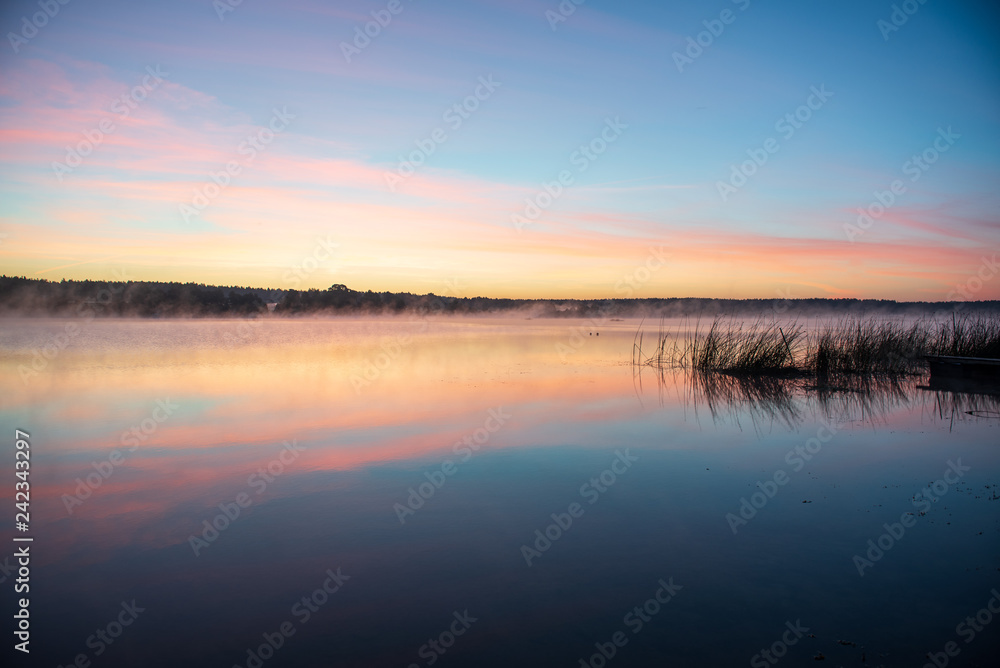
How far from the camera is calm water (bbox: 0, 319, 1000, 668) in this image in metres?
2.92

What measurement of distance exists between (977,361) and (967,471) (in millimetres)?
8621

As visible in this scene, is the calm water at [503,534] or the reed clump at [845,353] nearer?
the calm water at [503,534]

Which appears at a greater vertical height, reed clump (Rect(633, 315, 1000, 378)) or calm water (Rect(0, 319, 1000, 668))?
reed clump (Rect(633, 315, 1000, 378))

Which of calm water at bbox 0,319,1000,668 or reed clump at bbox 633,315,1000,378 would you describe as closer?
calm water at bbox 0,319,1000,668

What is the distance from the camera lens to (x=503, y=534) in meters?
4.24

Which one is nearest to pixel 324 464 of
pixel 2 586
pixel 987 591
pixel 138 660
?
pixel 2 586

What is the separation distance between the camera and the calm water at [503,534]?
292cm

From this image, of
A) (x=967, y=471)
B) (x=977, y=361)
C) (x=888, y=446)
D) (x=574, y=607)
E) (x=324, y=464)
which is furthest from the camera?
(x=977, y=361)

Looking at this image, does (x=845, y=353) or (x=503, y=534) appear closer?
(x=503, y=534)

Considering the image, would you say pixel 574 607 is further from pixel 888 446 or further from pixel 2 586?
pixel 888 446

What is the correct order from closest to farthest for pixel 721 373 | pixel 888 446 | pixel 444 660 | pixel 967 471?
pixel 444 660
pixel 967 471
pixel 888 446
pixel 721 373

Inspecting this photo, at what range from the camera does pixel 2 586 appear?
11.1ft

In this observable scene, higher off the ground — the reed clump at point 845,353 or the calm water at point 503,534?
the reed clump at point 845,353

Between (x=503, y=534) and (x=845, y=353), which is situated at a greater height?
(x=845, y=353)
